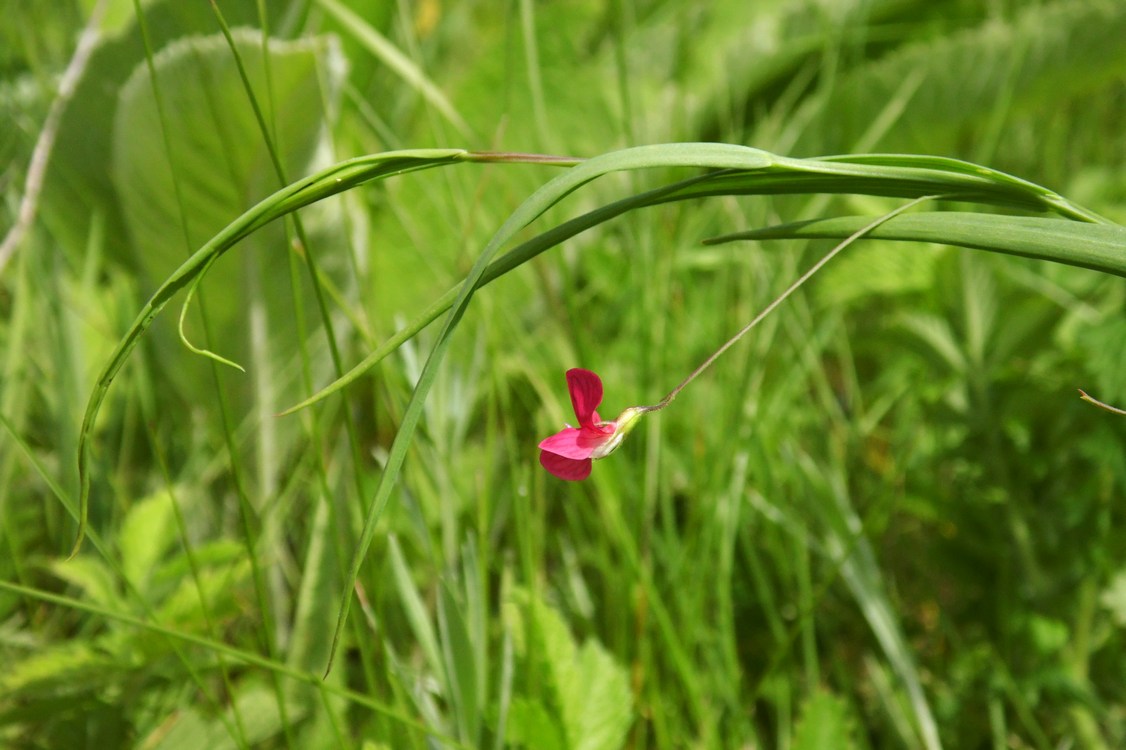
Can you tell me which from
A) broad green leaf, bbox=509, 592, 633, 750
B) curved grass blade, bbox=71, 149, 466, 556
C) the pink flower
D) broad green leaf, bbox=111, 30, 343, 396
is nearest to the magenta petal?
the pink flower

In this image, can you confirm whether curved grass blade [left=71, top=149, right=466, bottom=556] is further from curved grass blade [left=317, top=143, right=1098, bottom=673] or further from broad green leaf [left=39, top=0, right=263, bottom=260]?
broad green leaf [left=39, top=0, right=263, bottom=260]

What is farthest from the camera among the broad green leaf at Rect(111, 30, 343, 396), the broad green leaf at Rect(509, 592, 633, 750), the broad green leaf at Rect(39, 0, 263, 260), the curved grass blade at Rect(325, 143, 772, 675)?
the broad green leaf at Rect(39, 0, 263, 260)

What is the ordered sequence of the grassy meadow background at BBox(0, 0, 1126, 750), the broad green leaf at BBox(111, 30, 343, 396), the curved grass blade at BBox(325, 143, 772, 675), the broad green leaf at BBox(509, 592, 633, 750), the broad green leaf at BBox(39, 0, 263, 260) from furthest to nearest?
the broad green leaf at BBox(39, 0, 263, 260) → the broad green leaf at BBox(111, 30, 343, 396) → the grassy meadow background at BBox(0, 0, 1126, 750) → the broad green leaf at BBox(509, 592, 633, 750) → the curved grass blade at BBox(325, 143, 772, 675)

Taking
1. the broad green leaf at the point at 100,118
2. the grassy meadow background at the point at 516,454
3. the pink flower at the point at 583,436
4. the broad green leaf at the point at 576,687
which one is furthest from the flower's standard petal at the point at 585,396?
the broad green leaf at the point at 100,118

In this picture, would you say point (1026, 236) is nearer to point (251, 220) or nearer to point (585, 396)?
point (585, 396)

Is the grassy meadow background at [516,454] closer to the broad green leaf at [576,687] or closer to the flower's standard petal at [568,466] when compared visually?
the broad green leaf at [576,687]

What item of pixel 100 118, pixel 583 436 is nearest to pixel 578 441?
pixel 583 436

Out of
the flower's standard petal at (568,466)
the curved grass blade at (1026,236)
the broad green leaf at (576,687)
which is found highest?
the curved grass blade at (1026,236)
